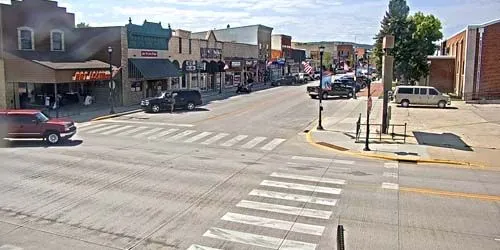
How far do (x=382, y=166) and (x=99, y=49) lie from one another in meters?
30.6

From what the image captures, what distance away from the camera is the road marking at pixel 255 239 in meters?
9.06

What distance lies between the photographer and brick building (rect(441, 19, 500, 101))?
144ft

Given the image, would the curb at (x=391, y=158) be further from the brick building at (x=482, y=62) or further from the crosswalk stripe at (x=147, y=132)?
the brick building at (x=482, y=62)

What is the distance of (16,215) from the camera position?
35.7 ft

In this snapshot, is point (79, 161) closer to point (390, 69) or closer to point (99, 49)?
point (390, 69)

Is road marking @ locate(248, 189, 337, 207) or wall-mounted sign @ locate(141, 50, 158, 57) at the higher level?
wall-mounted sign @ locate(141, 50, 158, 57)

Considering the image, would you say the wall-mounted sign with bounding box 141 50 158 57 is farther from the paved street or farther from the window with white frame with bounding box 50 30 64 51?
the paved street

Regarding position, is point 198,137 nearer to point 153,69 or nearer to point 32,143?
point 32,143

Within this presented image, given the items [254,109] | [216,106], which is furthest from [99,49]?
[254,109]

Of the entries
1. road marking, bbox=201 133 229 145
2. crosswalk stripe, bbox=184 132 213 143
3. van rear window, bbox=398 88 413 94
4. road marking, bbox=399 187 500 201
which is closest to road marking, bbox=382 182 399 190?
road marking, bbox=399 187 500 201

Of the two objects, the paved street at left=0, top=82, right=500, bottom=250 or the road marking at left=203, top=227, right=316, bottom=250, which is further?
the paved street at left=0, top=82, right=500, bottom=250

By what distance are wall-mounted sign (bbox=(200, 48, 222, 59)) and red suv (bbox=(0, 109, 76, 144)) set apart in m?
35.9

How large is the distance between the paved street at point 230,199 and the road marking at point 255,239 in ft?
0.07

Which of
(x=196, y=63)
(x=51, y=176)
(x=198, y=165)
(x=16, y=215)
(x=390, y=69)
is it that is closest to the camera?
(x=16, y=215)
